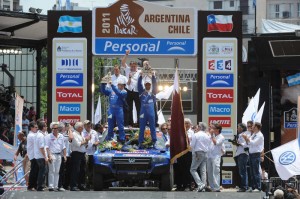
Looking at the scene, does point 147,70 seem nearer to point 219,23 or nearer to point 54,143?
point 54,143

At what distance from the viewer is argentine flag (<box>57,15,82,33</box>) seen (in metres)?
28.8

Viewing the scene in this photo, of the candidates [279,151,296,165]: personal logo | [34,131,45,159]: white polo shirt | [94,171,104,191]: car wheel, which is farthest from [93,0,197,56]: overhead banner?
[34,131,45,159]: white polo shirt

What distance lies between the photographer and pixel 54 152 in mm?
23391

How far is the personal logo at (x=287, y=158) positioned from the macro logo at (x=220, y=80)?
13.5 feet

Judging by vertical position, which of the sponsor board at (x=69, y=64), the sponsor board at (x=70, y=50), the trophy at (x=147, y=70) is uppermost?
the sponsor board at (x=70, y=50)

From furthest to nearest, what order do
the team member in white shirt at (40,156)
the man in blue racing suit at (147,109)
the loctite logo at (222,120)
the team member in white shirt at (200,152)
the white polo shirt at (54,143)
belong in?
the loctite logo at (222,120) < the man in blue racing suit at (147,109) < the team member in white shirt at (200,152) < the white polo shirt at (54,143) < the team member in white shirt at (40,156)

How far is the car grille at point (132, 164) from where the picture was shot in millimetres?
23672

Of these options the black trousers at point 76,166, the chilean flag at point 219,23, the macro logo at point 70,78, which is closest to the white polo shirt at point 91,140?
the black trousers at point 76,166

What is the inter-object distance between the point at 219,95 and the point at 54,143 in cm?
690

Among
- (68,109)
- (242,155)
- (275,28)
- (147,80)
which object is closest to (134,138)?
(147,80)

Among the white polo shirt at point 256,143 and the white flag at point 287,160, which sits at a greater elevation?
the white polo shirt at point 256,143

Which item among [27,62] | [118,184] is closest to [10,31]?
[27,62]

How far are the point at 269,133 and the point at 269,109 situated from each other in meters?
0.83

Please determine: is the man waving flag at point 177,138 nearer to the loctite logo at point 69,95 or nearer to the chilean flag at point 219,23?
the loctite logo at point 69,95
